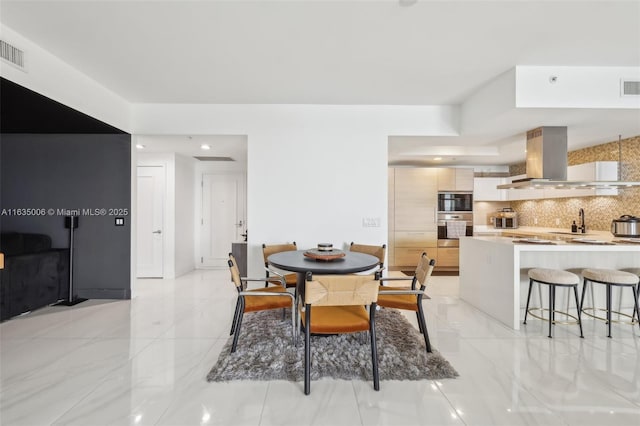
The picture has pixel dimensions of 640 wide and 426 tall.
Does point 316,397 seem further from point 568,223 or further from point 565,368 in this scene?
point 568,223

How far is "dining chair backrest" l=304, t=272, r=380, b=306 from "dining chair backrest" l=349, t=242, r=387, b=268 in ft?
4.97

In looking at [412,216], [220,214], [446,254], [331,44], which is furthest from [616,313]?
[220,214]

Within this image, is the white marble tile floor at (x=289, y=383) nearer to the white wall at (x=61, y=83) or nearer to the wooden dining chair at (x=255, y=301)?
the wooden dining chair at (x=255, y=301)

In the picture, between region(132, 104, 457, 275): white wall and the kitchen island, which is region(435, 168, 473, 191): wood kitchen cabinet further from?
the kitchen island

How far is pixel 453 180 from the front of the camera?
5.94 m

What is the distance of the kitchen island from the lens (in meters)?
3.23

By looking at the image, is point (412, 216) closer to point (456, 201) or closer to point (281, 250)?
point (456, 201)

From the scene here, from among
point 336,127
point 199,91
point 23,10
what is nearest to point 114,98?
point 199,91

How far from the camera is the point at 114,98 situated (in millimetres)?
3836

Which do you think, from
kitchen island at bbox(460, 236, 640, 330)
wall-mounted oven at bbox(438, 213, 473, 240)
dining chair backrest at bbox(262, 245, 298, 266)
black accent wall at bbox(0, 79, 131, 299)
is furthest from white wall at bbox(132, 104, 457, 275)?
wall-mounted oven at bbox(438, 213, 473, 240)

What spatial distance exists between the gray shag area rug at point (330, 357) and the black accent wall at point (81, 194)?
2608 mm

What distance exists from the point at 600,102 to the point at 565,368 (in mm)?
2707

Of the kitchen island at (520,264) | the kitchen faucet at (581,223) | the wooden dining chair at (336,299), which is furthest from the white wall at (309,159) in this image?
the kitchen faucet at (581,223)

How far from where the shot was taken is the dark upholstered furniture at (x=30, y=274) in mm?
3420
